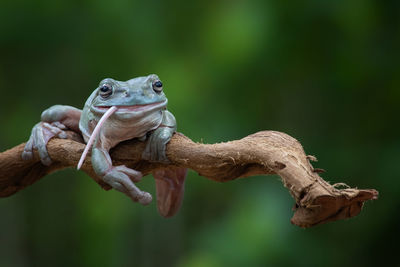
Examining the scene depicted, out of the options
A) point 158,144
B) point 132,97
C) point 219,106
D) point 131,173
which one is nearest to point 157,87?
point 132,97

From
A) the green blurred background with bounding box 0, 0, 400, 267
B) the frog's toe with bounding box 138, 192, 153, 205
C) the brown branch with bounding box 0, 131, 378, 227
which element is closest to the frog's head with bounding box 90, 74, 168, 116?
the brown branch with bounding box 0, 131, 378, 227

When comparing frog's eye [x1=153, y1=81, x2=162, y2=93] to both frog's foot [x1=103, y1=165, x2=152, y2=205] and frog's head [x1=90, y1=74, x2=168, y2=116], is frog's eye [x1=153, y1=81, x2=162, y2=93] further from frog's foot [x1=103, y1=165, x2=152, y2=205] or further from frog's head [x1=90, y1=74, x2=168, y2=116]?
frog's foot [x1=103, y1=165, x2=152, y2=205]

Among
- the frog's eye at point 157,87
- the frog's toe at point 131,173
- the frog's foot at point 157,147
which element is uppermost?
the frog's eye at point 157,87

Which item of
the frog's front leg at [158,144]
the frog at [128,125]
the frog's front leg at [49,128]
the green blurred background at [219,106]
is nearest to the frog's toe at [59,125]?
the frog's front leg at [49,128]

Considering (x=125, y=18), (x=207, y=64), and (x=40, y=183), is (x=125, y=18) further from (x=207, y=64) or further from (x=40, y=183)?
(x=40, y=183)

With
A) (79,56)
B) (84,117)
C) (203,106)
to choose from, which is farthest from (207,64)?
(84,117)

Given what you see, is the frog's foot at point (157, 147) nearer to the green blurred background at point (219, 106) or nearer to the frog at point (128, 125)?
the frog at point (128, 125)
